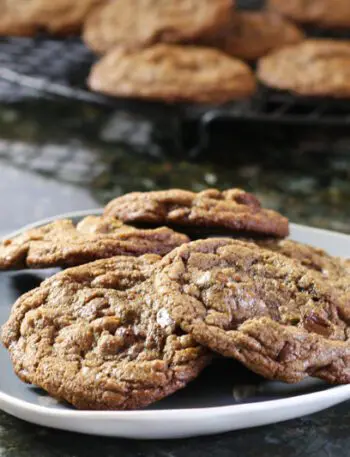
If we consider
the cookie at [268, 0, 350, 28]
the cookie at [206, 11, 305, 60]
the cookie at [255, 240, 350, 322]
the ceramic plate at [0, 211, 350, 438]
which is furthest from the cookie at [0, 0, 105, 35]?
the ceramic plate at [0, 211, 350, 438]

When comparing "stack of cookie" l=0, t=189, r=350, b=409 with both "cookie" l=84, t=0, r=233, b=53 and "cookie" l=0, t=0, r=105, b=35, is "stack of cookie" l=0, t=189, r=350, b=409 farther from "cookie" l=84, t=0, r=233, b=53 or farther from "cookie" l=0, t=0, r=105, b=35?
"cookie" l=0, t=0, r=105, b=35

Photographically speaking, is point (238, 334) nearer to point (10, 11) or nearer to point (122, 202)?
point (122, 202)

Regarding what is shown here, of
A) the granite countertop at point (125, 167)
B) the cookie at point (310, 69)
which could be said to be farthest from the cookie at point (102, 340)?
the cookie at point (310, 69)

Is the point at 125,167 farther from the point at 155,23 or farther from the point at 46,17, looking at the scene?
the point at 46,17

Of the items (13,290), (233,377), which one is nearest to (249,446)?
(233,377)

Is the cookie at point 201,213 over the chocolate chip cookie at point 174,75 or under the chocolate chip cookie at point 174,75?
over

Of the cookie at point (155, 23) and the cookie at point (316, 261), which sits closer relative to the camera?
the cookie at point (316, 261)

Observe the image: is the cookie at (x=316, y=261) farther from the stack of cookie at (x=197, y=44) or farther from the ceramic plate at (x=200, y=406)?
the stack of cookie at (x=197, y=44)
